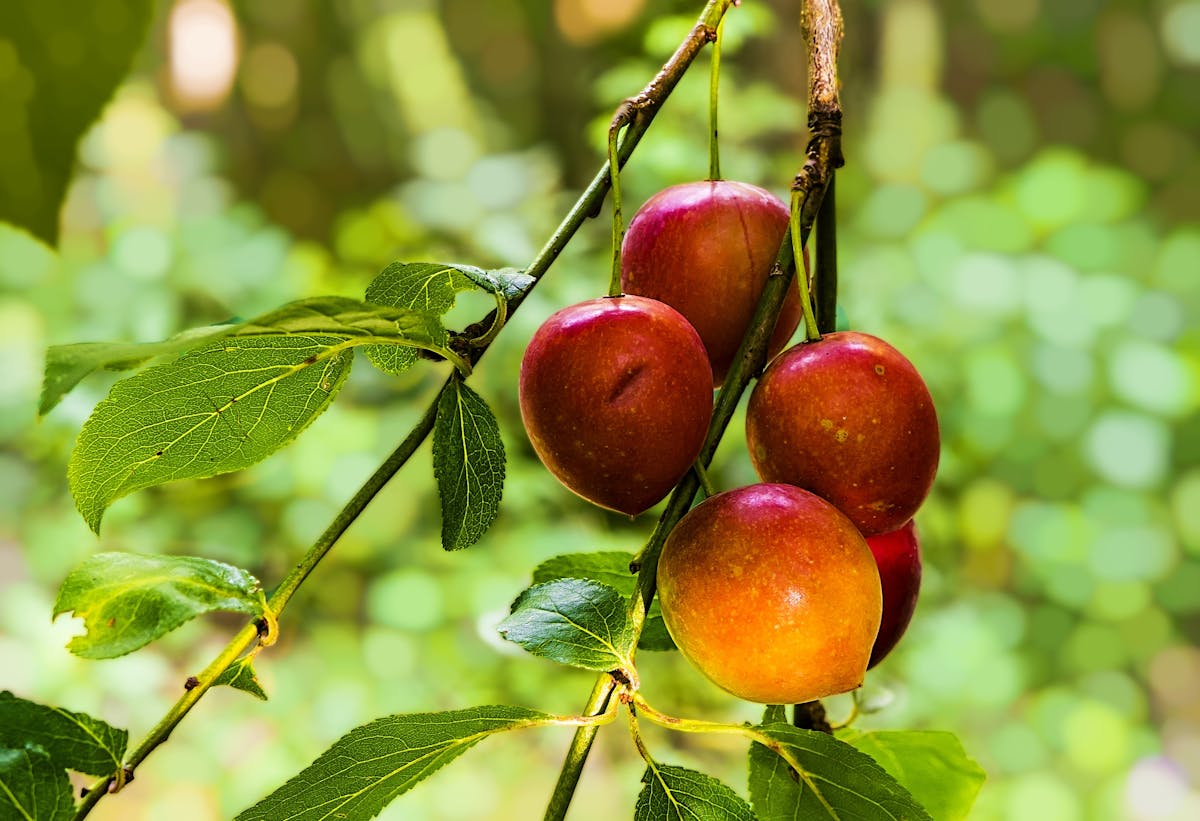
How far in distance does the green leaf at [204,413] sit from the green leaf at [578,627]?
8cm

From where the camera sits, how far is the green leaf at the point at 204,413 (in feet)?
0.94

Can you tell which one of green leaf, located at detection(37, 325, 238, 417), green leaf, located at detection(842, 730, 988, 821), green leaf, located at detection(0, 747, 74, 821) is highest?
green leaf, located at detection(37, 325, 238, 417)

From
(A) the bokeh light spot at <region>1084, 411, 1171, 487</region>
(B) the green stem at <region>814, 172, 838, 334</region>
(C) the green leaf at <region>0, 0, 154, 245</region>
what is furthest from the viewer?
(A) the bokeh light spot at <region>1084, 411, 1171, 487</region>

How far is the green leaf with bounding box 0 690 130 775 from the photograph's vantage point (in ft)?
0.86

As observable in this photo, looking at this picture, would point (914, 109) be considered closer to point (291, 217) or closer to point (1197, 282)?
point (1197, 282)

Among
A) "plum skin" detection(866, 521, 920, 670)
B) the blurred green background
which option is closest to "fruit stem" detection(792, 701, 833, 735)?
"plum skin" detection(866, 521, 920, 670)

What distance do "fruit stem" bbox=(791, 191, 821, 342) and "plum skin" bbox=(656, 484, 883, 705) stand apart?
0.06 m

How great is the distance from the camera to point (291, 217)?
178 cm

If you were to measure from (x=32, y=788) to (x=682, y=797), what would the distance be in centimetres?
16

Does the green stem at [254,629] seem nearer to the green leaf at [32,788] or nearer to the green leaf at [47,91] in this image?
the green leaf at [32,788]

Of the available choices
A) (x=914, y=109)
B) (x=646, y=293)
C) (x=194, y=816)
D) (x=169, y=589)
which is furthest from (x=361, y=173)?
(x=169, y=589)

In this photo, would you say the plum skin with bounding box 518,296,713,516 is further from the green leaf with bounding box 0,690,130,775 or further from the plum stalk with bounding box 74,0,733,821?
the green leaf with bounding box 0,690,130,775

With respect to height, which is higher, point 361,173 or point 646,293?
point 646,293

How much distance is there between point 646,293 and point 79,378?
229mm
